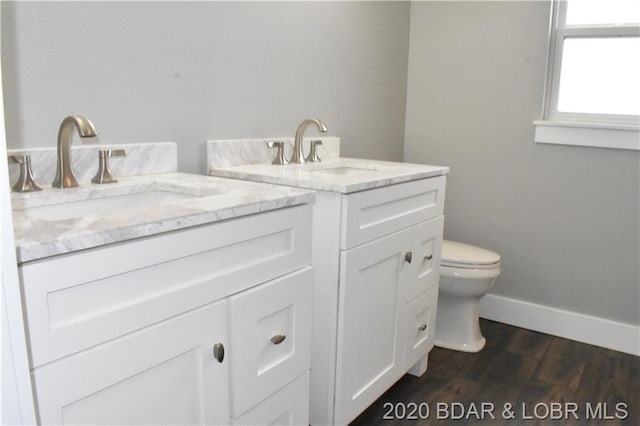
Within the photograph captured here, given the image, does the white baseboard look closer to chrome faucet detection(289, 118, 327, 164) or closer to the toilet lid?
the toilet lid

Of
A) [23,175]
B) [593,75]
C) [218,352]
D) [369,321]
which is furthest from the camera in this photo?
[593,75]

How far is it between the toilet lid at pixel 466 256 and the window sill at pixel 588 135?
595 millimetres

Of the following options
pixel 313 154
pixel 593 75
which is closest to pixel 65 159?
pixel 313 154

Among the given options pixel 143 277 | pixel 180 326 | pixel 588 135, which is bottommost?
pixel 180 326

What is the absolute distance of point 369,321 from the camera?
5.55 ft

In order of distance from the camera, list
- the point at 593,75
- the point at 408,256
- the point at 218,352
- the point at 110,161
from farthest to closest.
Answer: the point at 593,75 < the point at 408,256 < the point at 110,161 < the point at 218,352

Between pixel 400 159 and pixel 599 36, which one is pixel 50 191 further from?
pixel 599 36

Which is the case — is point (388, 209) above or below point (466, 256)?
above

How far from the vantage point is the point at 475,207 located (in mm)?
2746

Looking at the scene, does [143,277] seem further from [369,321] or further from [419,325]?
[419,325]

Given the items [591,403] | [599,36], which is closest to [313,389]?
[591,403]

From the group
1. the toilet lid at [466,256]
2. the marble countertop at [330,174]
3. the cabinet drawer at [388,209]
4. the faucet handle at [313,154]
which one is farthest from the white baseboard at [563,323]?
the faucet handle at [313,154]

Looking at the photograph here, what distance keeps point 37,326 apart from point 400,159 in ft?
7.71

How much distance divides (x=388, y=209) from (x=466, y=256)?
32.5 inches
